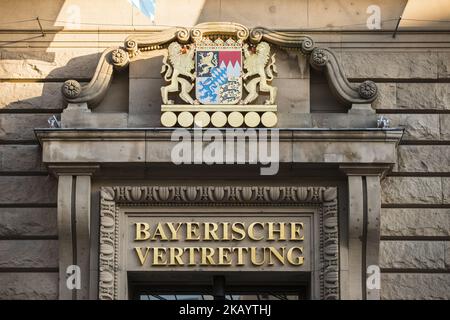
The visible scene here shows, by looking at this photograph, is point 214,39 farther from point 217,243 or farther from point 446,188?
point 446,188

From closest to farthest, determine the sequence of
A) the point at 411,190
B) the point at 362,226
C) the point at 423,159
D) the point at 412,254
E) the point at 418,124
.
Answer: the point at 362,226
the point at 412,254
the point at 411,190
the point at 423,159
the point at 418,124

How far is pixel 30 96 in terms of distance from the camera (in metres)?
22.0

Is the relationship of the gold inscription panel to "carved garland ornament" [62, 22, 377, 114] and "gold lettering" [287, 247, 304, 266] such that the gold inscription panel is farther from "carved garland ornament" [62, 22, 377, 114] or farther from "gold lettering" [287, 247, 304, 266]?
"carved garland ornament" [62, 22, 377, 114]

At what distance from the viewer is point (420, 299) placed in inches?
832

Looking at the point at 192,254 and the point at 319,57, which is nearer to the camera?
the point at 192,254

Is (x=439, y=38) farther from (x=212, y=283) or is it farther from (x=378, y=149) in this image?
(x=212, y=283)

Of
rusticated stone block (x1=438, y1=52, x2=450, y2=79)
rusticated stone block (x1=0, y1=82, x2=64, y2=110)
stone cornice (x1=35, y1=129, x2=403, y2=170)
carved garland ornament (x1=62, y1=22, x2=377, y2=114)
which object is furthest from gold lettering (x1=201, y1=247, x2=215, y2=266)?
rusticated stone block (x1=438, y1=52, x2=450, y2=79)

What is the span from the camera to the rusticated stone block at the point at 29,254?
838 inches

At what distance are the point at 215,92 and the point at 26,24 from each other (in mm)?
3397

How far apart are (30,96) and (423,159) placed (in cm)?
641

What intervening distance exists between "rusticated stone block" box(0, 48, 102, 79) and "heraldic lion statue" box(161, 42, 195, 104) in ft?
4.25

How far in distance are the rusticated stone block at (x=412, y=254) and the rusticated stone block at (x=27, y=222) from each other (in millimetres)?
5202

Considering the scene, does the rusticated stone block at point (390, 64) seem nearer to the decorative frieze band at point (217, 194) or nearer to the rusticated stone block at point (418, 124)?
the rusticated stone block at point (418, 124)

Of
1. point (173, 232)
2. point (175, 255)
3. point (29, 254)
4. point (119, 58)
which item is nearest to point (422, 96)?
point (173, 232)
